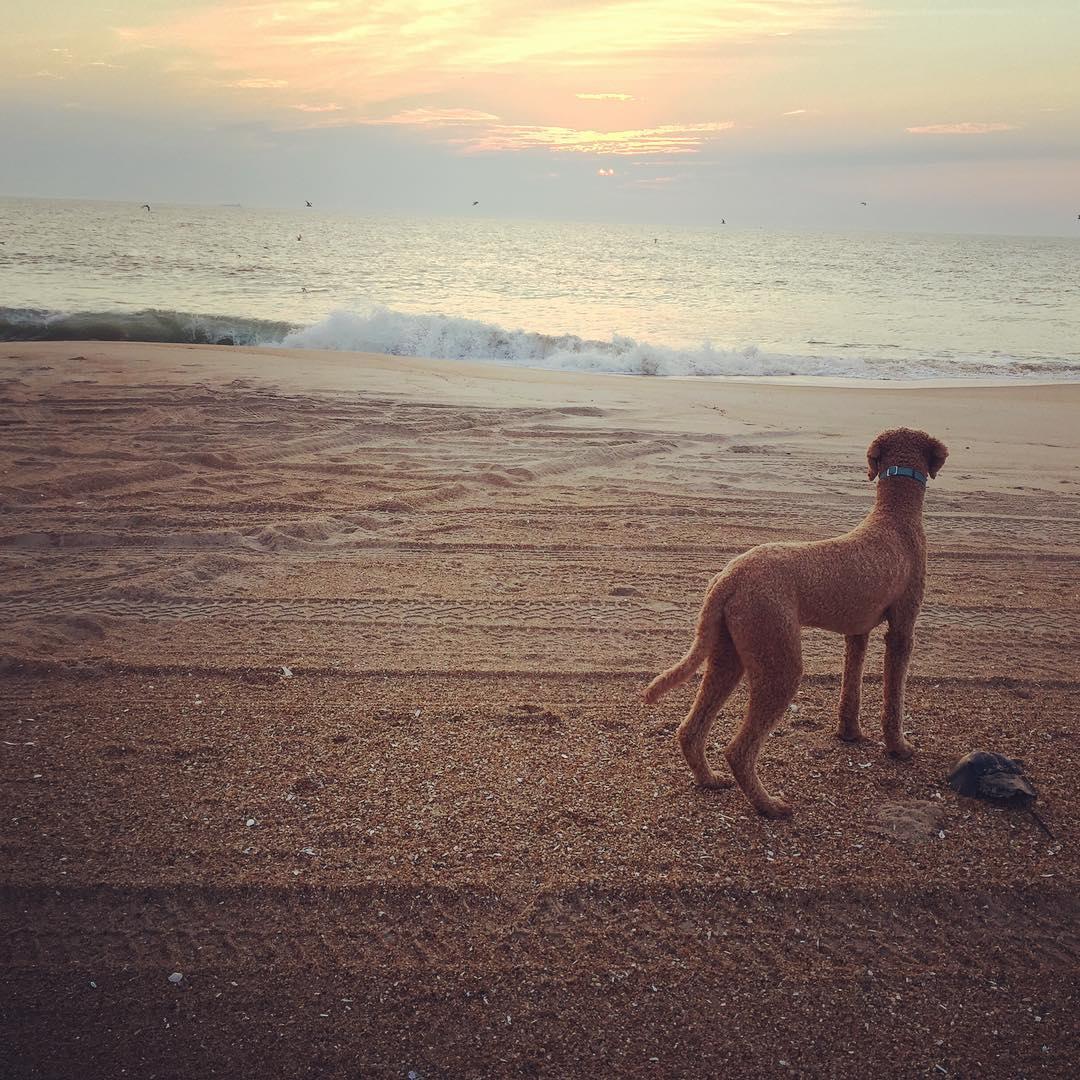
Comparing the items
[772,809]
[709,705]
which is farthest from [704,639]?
[772,809]

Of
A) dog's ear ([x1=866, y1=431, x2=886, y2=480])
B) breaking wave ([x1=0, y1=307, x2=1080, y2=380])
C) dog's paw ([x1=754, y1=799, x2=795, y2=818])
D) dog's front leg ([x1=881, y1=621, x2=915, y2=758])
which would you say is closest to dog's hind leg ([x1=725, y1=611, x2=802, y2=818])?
dog's paw ([x1=754, y1=799, x2=795, y2=818])

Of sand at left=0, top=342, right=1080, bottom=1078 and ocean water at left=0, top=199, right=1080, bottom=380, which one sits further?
ocean water at left=0, top=199, right=1080, bottom=380

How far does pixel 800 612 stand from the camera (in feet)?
10.7

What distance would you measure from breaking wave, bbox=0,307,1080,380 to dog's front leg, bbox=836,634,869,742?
47.5 feet

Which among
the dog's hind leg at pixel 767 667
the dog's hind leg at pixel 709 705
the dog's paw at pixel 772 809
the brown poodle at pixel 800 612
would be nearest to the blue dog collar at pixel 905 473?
the brown poodle at pixel 800 612

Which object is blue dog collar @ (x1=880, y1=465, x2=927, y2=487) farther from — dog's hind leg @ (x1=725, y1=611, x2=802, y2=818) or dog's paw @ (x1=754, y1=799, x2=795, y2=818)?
dog's paw @ (x1=754, y1=799, x2=795, y2=818)

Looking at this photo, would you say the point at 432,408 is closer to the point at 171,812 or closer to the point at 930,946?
the point at 171,812

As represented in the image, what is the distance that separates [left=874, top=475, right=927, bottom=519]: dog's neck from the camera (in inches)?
146

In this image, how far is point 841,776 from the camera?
148 inches

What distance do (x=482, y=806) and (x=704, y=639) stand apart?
112 centimetres

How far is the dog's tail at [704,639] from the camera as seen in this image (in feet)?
10.6

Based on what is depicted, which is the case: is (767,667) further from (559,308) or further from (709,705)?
(559,308)

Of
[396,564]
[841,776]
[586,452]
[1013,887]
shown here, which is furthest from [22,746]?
[586,452]

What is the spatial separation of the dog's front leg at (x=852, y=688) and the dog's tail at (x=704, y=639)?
909mm
